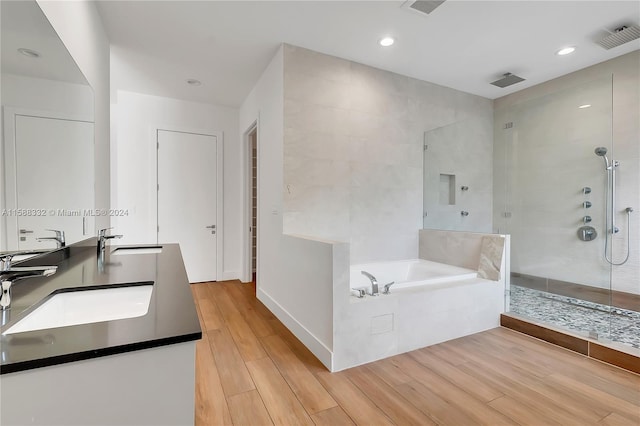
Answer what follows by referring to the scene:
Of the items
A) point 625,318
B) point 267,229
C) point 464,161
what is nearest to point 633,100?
point 464,161

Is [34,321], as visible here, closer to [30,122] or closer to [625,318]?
[30,122]

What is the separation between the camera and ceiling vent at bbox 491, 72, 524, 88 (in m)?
3.48

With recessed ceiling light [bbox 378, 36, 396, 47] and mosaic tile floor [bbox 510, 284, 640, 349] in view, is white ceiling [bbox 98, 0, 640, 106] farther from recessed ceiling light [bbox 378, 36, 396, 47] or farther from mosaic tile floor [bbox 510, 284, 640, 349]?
mosaic tile floor [bbox 510, 284, 640, 349]

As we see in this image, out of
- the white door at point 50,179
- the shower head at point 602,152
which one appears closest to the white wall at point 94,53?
the white door at point 50,179

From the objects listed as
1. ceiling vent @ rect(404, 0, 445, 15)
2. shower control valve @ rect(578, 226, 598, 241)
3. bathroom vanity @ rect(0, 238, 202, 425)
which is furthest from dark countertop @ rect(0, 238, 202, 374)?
shower control valve @ rect(578, 226, 598, 241)

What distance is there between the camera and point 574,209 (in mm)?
2812

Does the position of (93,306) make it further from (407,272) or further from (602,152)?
(602,152)

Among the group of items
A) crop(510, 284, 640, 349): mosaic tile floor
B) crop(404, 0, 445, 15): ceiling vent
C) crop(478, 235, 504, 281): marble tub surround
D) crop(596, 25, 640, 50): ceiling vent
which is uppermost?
crop(596, 25, 640, 50): ceiling vent

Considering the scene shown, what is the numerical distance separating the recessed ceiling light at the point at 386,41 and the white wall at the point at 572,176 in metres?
1.64

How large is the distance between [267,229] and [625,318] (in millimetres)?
3463

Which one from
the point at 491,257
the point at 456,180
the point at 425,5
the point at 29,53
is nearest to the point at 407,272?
the point at 491,257

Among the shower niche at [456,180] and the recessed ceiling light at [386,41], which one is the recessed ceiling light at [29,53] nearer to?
the recessed ceiling light at [386,41]

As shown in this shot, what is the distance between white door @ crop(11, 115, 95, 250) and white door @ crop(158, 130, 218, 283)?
218 centimetres

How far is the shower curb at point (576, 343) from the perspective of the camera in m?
1.98
